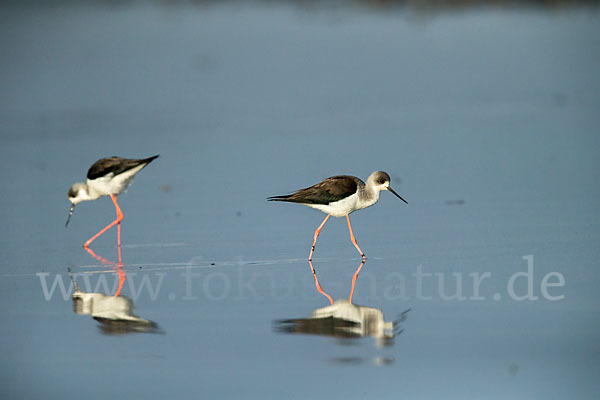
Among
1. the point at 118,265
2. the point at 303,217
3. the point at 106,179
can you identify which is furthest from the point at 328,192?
the point at 106,179

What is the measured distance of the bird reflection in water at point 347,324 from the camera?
622cm

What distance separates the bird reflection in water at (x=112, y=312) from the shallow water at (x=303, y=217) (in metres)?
0.04

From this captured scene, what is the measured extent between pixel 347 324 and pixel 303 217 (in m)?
3.66

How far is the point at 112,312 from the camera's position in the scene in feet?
22.8

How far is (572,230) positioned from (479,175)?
2.55 meters

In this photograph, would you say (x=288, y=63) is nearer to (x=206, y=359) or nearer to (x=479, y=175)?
(x=479, y=175)

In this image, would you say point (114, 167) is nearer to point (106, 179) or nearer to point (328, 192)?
point (106, 179)

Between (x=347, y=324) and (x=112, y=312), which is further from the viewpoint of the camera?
(x=112, y=312)

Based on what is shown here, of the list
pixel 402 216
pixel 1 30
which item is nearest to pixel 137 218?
pixel 402 216

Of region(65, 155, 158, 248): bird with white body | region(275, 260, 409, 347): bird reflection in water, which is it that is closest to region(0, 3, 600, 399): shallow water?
region(275, 260, 409, 347): bird reflection in water

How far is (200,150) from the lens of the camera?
13180 millimetres

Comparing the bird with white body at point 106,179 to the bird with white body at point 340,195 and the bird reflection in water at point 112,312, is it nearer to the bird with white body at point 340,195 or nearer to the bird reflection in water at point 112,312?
the bird with white body at point 340,195

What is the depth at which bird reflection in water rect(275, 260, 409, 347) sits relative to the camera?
20.4ft

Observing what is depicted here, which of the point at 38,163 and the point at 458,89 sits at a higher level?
the point at 458,89
